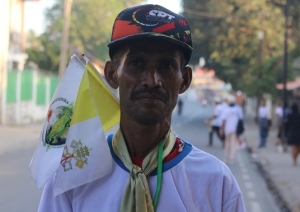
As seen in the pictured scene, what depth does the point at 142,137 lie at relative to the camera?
239 cm

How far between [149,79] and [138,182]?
0.35 meters

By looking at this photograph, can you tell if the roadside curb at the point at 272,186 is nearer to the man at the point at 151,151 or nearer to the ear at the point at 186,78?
the ear at the point at 186,78

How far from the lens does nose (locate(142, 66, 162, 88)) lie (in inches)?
90.6

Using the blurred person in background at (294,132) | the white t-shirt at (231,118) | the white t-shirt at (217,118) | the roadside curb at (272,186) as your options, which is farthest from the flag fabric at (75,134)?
the white t-shirt at (217,118)

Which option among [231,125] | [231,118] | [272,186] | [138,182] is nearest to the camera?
[138,182]

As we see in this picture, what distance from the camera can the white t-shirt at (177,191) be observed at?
227cm

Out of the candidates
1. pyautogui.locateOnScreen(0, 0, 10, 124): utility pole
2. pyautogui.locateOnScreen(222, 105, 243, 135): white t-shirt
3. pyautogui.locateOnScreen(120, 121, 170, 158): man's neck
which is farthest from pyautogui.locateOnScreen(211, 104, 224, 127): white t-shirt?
pyautogui.locateOnScreen(120, 121, 170, 158): man's neck

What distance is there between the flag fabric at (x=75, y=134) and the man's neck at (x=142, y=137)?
10 centimetres

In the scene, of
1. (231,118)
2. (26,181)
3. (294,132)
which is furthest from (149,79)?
(231,118)

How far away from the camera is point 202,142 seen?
86.2 ft

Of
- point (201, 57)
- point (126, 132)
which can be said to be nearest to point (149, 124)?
point (126, 132)

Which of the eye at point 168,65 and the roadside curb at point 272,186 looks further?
the roadside curb at point 272,186

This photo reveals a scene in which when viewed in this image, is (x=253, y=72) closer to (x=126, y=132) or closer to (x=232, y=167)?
(x=232, y=167)

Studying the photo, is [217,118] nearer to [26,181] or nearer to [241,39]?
[26,181]
